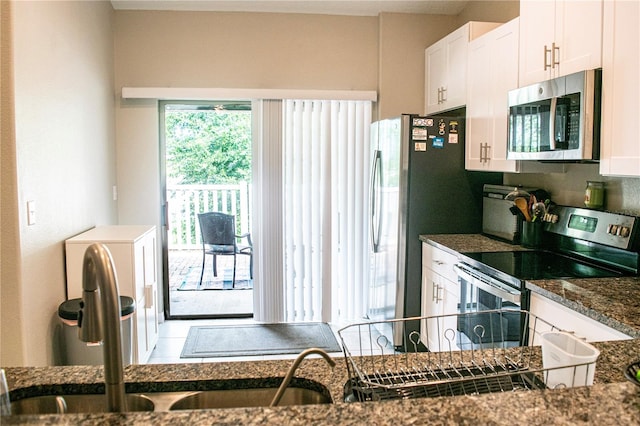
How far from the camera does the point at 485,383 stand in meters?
1.25

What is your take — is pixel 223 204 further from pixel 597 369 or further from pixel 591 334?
pixel 597 369

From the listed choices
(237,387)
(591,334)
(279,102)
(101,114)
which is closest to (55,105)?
(101,114)

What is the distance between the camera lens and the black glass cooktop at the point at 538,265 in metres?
2.51

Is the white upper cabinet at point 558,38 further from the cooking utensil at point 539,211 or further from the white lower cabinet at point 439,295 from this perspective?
the white lower cabinet at point 439,295

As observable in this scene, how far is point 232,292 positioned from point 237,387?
166 inches

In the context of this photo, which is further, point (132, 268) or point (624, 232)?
point (132, 268)

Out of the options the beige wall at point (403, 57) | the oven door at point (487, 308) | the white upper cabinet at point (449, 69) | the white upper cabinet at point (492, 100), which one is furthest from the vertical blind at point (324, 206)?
the oven door at point (487, 308)

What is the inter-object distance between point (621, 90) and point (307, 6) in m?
2.81

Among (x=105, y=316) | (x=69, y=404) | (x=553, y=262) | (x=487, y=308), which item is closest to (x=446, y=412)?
(x=105, y=316)

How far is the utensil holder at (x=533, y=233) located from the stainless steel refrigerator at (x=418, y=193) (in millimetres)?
642

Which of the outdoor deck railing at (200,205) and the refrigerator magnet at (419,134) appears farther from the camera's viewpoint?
the outdoor deck railing at (200,205)

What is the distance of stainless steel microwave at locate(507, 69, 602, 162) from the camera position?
2365mm

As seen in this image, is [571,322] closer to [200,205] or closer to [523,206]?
[523,206]

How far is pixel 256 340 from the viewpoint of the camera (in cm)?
423
